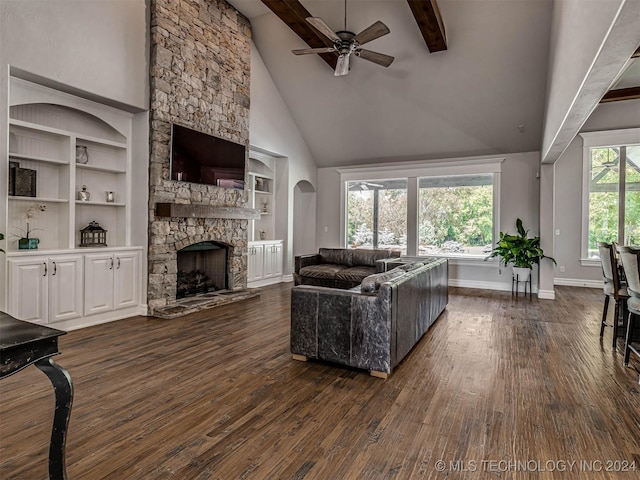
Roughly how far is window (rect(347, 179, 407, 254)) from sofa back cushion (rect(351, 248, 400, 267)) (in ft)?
6.21

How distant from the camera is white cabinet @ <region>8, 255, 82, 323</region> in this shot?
3795 millimetres

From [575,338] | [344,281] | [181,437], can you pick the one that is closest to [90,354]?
[181,437]

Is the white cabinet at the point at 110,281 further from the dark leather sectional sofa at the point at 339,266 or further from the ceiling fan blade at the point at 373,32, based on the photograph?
the ceiling fan blade at the point at 373,32

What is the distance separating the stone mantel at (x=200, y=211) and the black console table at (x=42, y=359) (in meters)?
3.50

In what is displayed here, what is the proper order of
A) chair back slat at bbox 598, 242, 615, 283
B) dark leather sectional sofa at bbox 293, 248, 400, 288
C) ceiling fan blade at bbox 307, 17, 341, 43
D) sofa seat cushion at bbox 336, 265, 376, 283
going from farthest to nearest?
dark leather sectional sofa at bbox 293, 248, 400, 288 → sofa seat cushion at bbox 336, 265, 376, 283 → ceiling fan blade at bbox 307, 17, 341, 43 → chair back slat at bbox 598, 242, 615, 283

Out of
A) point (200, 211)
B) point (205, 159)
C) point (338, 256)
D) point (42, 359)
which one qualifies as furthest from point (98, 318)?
point (338, 256)

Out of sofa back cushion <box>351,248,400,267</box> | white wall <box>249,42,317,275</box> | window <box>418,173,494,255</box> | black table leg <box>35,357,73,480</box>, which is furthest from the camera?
window <box>418,173,494,255</box>

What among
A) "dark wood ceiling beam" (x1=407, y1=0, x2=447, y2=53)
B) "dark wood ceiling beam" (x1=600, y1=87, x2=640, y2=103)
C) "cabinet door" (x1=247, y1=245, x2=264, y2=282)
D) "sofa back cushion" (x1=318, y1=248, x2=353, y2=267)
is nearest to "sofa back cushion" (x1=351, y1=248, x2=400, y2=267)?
"sofa back cushion" (x1=318, y1=248, x2=353, y2=267)

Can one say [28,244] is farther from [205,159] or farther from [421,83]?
[421,83]

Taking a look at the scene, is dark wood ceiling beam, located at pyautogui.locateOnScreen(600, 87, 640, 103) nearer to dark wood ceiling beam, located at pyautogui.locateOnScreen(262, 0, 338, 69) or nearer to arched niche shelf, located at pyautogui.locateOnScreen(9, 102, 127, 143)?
dark wood ceiling beam, located at pyautogui.locateOnScreen(262, 0, 338, 69)

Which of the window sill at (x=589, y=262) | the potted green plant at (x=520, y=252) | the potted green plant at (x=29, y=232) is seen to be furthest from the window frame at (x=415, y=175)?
the potted green plant at (x=29, y=232)

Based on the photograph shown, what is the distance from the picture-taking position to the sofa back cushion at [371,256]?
22.0 ft

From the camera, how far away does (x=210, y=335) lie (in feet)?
13.7

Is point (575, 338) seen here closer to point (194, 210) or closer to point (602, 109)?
point (194, 210)
